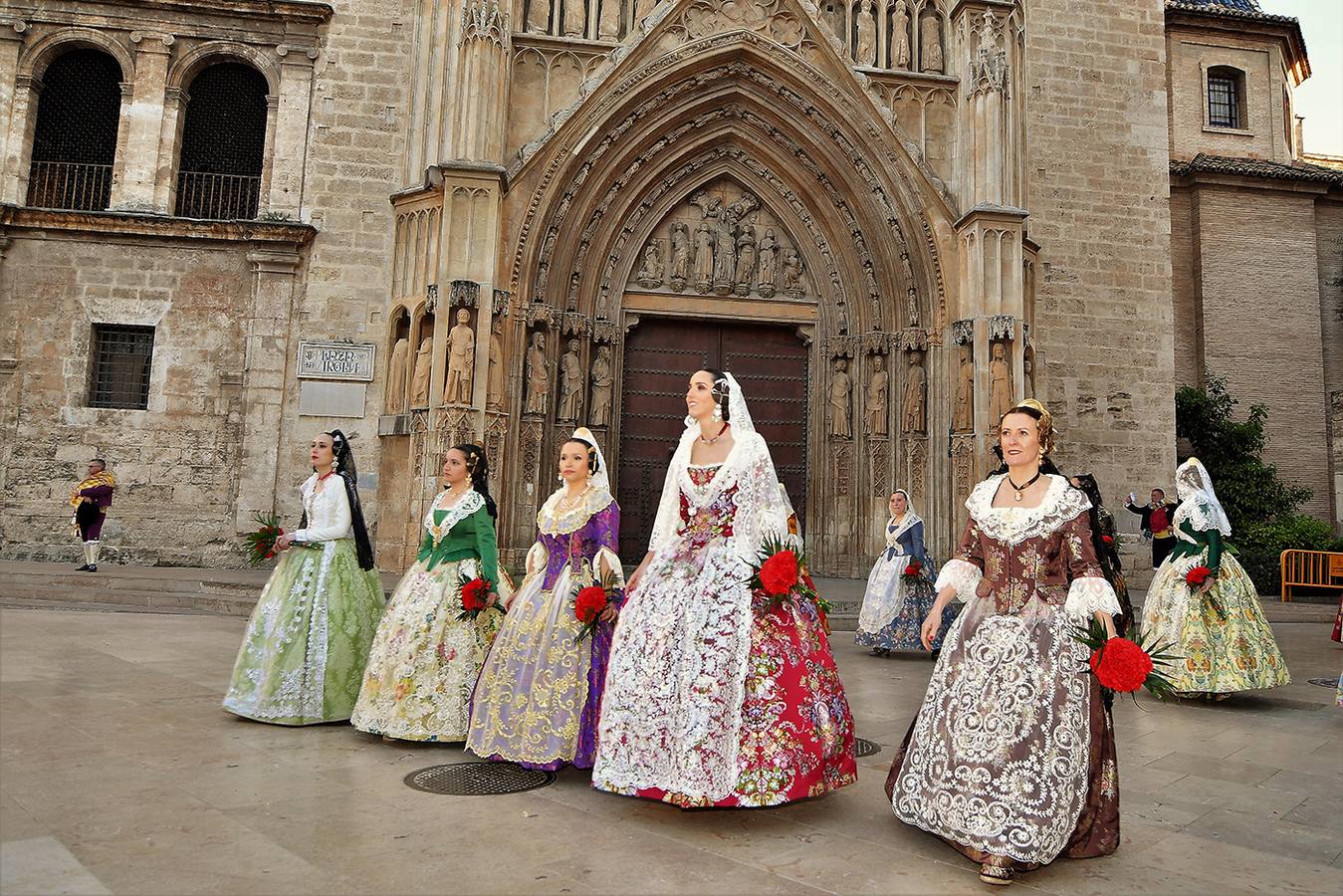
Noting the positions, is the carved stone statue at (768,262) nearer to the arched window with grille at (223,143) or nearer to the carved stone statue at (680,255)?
the carved stone statue at (680,255)

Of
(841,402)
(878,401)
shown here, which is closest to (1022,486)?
(878,401)

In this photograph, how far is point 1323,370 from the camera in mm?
21938

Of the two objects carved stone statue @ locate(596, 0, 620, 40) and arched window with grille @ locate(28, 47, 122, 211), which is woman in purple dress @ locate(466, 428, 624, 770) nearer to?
carved stone statue @ locate(596, 0, 620, 40)

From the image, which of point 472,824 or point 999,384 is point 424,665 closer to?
point 472,824

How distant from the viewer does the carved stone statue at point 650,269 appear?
51.3 ft

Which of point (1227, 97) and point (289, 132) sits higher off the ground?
point (1227, 97)

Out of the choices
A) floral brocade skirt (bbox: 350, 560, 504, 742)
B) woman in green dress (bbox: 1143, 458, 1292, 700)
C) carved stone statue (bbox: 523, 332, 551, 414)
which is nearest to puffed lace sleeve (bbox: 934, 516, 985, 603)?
floral brocade skirt (bbox: 350, 560, 504, 742)

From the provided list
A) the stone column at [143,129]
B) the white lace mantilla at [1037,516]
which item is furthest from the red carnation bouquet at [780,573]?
the stone column at [143,129]

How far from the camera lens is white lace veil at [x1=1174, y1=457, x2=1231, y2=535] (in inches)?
305

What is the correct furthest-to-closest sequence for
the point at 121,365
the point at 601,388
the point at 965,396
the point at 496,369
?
the point at 601,388
the point at 121,365
the point at 965,396
the point at 496,369

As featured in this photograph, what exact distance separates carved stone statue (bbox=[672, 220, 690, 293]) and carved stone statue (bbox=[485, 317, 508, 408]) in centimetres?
372

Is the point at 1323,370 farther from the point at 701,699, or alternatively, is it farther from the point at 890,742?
the point at 701,699

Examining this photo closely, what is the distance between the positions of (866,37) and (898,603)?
33.6ft

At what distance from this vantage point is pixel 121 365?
48.4ft
